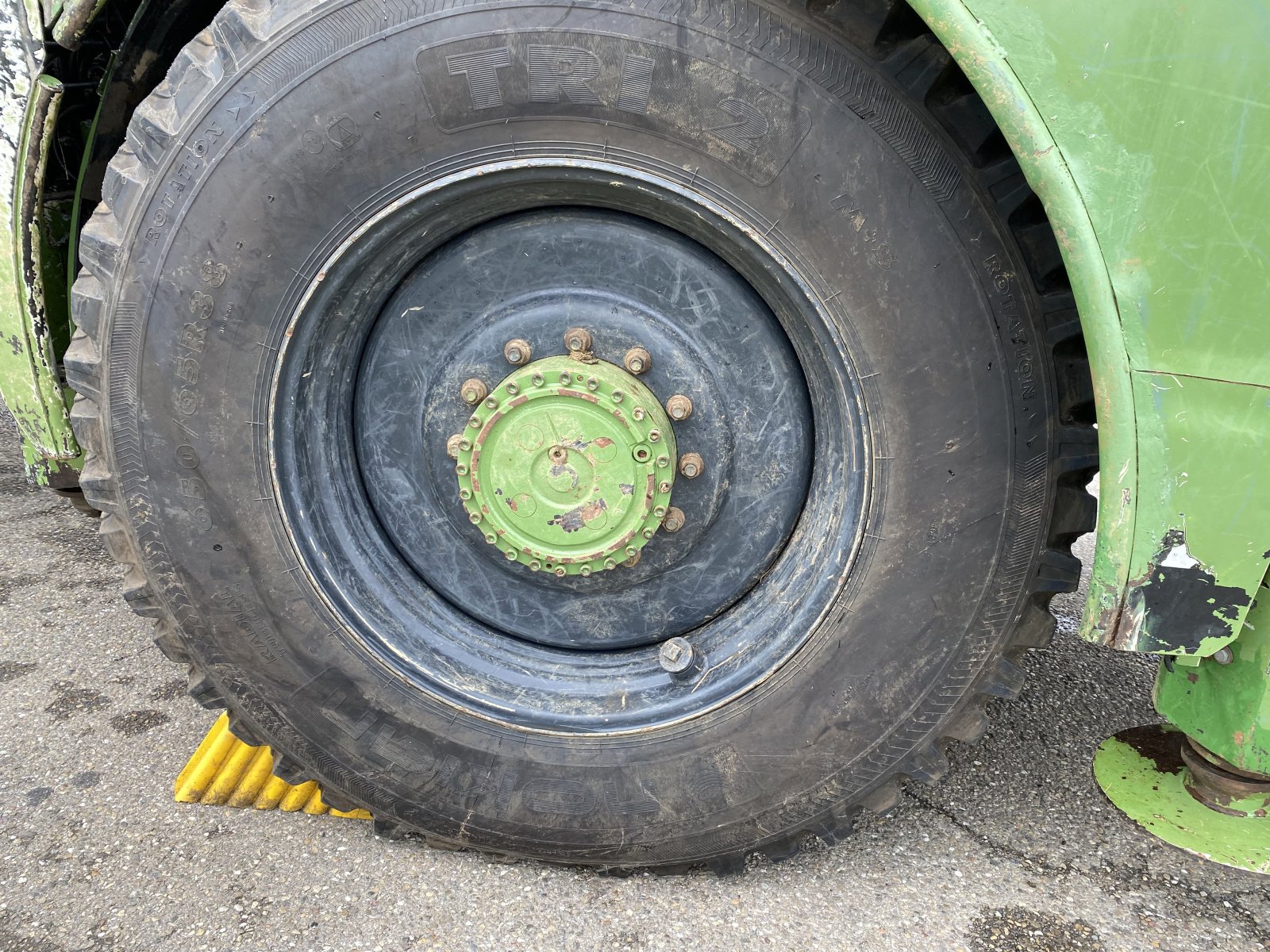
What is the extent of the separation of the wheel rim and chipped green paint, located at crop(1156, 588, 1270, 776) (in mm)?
727

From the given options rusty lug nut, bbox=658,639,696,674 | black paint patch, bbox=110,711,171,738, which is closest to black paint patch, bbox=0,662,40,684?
black paint patch, bbox=110,711,171,738

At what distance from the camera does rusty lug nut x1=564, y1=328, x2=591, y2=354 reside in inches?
61.0

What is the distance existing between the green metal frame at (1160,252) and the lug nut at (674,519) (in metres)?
0.69

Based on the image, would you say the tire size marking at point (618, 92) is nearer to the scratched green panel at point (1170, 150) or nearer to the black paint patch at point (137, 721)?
the scratched green panel at point (1170, 150)

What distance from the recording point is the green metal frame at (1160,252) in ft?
3.49

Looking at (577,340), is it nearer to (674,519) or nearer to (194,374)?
(674,519)

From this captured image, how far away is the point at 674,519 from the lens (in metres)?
1.60

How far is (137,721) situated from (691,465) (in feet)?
5.31

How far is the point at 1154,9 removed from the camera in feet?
3.44

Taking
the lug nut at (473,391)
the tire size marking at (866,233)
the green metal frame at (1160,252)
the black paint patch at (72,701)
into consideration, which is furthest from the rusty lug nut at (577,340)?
the black paint patch at (72,701)

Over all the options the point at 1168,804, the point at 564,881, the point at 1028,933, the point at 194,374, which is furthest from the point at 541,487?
the point at 1168,804

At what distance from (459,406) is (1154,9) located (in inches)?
47.6

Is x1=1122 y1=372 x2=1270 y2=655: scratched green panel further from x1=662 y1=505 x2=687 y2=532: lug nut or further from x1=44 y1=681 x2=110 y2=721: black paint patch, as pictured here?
x1=44 y1=681 x2=110 y2=721: black paint patch

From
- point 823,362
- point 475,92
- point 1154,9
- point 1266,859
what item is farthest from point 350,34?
point 1266,859
